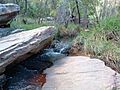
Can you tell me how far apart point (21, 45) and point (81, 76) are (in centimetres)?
136

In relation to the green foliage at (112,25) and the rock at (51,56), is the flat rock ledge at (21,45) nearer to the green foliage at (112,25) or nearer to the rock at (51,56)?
the rock at (51,56)

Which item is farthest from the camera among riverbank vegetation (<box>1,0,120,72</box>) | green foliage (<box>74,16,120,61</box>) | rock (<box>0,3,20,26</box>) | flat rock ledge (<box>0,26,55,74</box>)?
rock (<box>0,3,20,26</box>)

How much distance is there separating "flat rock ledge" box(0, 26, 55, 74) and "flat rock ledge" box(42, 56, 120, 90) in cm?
63

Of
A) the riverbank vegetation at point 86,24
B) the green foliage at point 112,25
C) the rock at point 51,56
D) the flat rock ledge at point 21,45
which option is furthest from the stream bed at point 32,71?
the green foliage at point 112,25

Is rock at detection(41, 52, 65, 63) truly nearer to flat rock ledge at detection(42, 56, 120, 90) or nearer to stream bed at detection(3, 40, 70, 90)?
stream bed at detection(3, 40, 70, 90)

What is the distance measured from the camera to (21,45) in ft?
18.1

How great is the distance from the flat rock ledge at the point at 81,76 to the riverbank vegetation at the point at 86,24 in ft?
2.19

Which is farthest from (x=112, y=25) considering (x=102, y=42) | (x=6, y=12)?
(x=6, y=12)

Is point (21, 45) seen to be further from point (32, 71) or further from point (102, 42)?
point (102, 42)

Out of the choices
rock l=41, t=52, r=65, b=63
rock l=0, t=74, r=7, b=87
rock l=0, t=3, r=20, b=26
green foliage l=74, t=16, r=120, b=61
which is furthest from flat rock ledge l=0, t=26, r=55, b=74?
rock l=0, t=3, r=20, b=26

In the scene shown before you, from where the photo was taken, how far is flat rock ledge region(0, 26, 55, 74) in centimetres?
500

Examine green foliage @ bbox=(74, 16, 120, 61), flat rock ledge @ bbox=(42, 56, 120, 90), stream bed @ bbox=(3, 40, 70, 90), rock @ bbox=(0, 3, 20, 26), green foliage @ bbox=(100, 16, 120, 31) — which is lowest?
stream bed @ bbox=(3, 40, 70, 90)

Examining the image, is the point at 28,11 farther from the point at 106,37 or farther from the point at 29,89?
the point at 29,89

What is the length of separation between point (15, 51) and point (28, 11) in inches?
371
